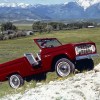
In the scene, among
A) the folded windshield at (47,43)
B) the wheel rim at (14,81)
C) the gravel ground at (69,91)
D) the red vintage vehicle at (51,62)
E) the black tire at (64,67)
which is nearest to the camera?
the gravel ground at (69,91)

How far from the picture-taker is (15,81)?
14.8 metres

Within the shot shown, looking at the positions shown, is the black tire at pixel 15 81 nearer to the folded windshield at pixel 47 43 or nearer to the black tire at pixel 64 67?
the folded windshield at pixel 47 43

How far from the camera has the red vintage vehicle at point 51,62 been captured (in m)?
13.7

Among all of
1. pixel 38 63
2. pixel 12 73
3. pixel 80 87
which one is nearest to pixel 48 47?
pixel 38 63

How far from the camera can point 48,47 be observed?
48.3 ft

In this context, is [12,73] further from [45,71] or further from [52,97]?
[52,97]

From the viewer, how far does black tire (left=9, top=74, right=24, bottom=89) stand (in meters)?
14.8

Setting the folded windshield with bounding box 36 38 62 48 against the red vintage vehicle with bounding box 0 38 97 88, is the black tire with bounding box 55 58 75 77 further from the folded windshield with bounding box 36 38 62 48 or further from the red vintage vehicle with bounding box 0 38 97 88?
the folded windshield with bounding box 36 38 62 48

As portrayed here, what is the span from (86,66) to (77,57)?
1.38 metres

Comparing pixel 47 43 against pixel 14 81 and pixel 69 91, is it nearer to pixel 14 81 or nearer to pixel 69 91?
pixel 14 81

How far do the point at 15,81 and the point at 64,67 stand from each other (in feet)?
7.17

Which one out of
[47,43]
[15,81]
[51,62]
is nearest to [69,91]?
[51,62]

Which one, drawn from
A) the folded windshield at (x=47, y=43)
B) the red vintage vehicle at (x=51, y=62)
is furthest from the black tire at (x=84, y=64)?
the folded windshield at (x=47, y=43)

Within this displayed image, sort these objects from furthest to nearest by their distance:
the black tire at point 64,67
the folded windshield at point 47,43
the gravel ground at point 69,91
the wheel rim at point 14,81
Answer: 1. the folded windshield at point 47,43
2. the wheel rim at point 14,81
3. the black tire at point 64,67
4. the gravel ground at point 69,91
